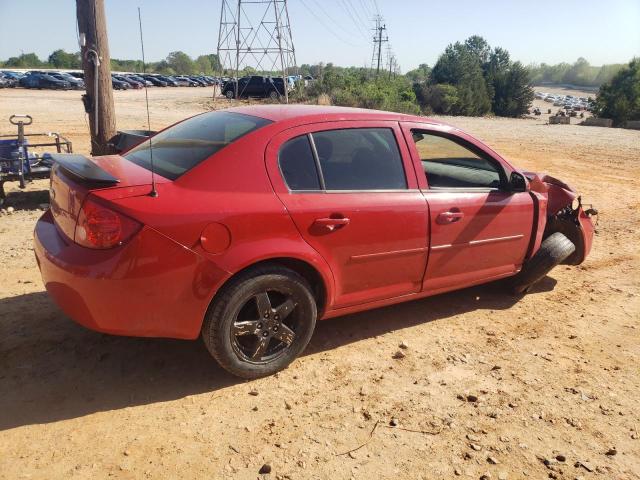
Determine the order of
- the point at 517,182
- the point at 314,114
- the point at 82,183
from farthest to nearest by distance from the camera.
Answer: the point at 517,182 < the point at 314,114 < the point at 82,183

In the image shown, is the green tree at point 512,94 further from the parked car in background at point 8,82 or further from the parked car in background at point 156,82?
A: the parked car in background at point 8,82

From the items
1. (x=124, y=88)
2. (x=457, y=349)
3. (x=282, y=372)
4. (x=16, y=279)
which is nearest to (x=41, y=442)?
(x=282, y=372)

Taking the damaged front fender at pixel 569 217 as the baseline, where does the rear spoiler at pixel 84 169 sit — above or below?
above

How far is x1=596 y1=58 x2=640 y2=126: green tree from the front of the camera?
115ft

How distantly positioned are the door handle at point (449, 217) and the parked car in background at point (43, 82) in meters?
46.6

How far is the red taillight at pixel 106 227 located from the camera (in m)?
2.65

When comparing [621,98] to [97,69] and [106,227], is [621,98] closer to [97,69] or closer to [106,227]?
[97,69]

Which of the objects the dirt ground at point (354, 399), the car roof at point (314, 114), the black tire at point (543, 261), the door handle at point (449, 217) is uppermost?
the car roof at point (314, 114)

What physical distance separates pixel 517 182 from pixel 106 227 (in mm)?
3060

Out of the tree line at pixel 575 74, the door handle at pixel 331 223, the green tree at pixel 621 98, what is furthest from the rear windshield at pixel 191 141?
the tree line at pixel 575 74

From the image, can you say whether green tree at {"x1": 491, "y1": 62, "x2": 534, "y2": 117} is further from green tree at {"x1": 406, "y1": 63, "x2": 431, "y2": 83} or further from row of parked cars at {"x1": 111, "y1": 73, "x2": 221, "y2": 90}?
row of parked cars at {"x1": 111, "y1": 73, "x2": 221, "y2": 90}

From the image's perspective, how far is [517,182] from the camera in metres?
4.11

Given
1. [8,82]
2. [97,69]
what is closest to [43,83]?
[8,82]

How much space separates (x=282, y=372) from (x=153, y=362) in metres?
0.83
